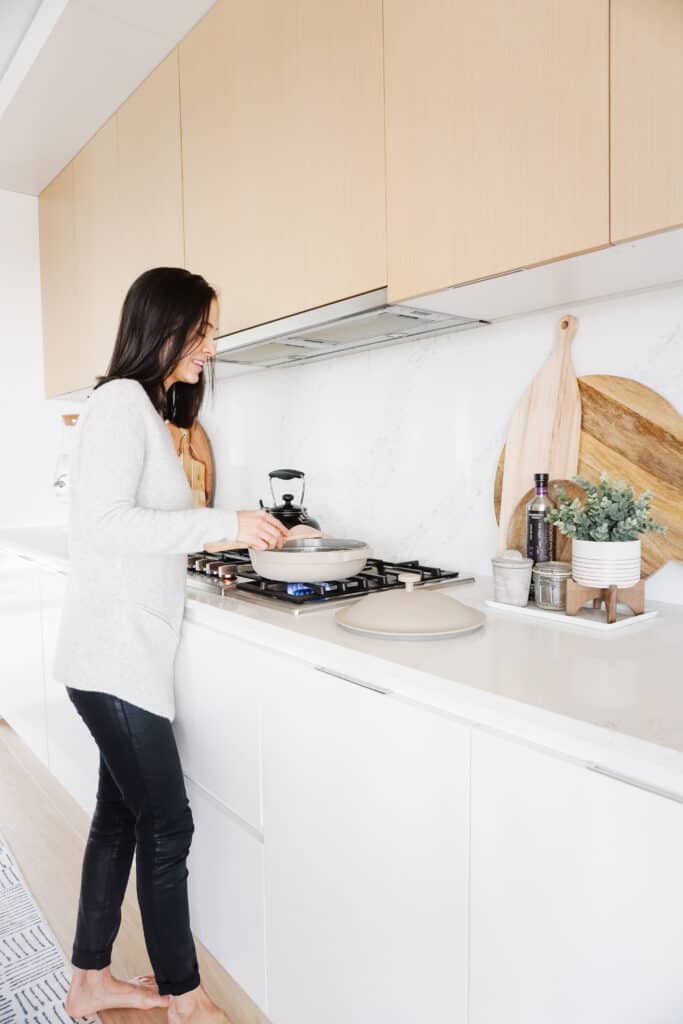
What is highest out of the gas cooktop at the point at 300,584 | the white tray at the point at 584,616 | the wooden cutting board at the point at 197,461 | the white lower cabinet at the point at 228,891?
the wooden cutting board at the point at 197,461

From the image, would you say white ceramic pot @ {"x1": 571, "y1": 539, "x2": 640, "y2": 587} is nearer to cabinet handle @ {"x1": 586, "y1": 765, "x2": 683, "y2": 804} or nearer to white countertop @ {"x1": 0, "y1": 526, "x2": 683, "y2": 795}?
white countertop @ {"x1": 0, "y1": 526, "x2": 683, "y2": 795}

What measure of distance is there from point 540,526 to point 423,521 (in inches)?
19.4

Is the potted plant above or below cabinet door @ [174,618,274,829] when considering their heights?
above

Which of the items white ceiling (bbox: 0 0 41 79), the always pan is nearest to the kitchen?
the always pan

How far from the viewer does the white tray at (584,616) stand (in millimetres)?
1305

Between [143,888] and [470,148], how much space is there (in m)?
1.56

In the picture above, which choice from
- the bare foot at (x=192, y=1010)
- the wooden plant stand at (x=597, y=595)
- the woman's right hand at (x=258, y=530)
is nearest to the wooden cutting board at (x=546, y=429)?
the wooden plant stand at (x=597, y=595)

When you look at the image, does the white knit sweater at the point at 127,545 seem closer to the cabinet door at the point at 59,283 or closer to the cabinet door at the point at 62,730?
the cabinet door at the point at 62,730

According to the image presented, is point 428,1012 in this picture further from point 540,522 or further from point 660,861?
point 540,522

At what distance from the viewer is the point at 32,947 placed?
6.09ft

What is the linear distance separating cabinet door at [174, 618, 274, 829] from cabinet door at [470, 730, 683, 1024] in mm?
520

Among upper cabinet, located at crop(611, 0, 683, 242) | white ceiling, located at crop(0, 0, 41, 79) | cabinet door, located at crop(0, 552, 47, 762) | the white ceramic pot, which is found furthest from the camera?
cabinet door, located at crop(0, 552, 47, 762)

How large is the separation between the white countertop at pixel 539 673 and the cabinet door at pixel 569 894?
1.7 inches

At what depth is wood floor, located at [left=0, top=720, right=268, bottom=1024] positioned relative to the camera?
5.35 feet
